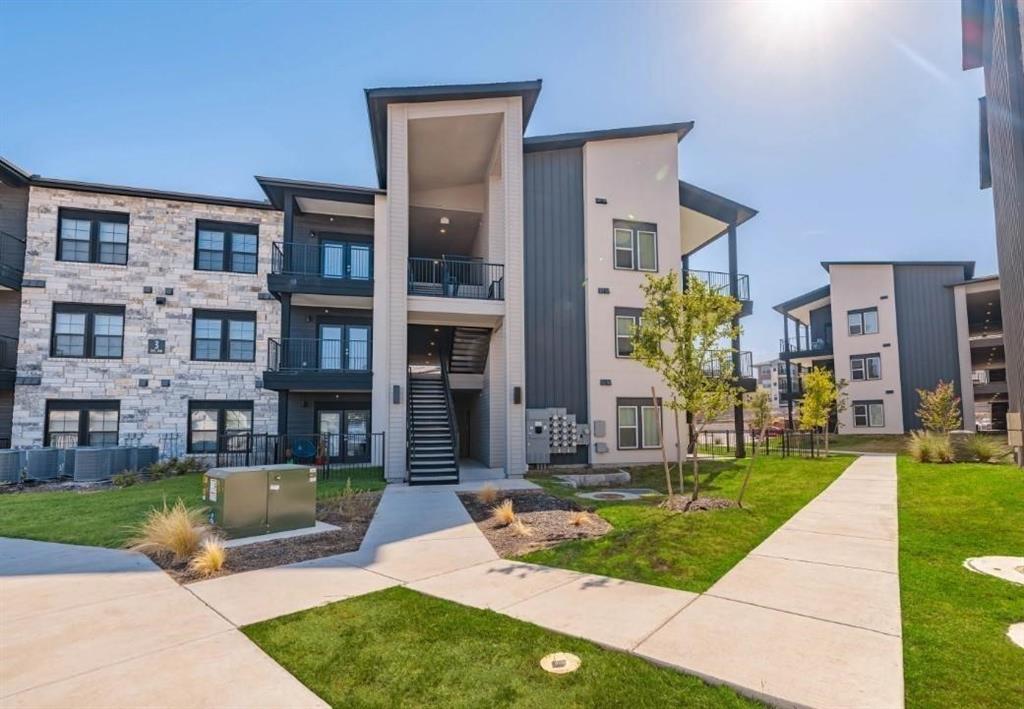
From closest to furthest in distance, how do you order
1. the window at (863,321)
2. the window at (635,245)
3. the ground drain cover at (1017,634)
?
the ground drain cover at (1017,634) < the window at (635,245) < the window at (863,321)

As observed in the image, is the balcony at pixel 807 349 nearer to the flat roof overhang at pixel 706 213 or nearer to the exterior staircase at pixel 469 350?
the flat roof overhang at pixel 706 213

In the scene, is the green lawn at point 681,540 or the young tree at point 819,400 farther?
the young tree at point 819,400

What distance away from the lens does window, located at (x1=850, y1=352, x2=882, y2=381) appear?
29281mm

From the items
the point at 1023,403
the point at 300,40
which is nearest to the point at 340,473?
the point at 300,40

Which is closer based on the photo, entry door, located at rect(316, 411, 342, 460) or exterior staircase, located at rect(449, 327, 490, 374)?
exterior staircase, located at rect(449, 327, 490, 374)

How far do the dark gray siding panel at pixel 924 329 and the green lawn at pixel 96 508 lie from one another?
94.7ft

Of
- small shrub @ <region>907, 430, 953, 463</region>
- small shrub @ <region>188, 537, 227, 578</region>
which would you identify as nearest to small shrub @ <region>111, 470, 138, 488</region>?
small shrub @ <region>188, 537, 227, 578</region>

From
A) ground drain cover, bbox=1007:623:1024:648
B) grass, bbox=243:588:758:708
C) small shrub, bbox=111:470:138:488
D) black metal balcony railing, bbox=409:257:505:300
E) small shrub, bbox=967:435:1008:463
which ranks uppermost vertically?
black metal balcony railing, bbox=409:257:505:300

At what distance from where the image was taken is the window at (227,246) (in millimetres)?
18250

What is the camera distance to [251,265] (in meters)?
18.6

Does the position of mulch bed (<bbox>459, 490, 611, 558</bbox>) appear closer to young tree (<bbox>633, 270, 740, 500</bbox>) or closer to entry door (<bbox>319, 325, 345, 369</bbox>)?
young tree (<bbox>633, 270, 740, 500</bbox>)

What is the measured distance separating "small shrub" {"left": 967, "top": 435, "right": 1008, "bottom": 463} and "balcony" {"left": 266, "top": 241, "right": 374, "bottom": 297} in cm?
1859

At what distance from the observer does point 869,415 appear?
96.4ft

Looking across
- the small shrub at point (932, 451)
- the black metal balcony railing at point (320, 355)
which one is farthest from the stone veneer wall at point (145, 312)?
the small shrub at point (932, 451)
